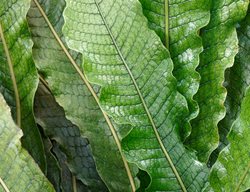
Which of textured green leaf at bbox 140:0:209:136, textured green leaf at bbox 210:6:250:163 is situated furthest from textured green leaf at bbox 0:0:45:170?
textured green leaf at bbox 210:6:250:163

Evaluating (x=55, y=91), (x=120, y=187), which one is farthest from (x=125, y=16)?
(x=120, y=187)

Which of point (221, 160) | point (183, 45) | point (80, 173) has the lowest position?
point (80, 173)

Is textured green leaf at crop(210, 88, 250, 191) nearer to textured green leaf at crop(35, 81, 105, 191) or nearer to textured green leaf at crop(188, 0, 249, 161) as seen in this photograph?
textured green leaf at crop(188, 0, 249, 161)

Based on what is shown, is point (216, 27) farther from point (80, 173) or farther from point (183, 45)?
point (80, 173)

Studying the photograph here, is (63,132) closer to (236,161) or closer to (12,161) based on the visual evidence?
(12,161)

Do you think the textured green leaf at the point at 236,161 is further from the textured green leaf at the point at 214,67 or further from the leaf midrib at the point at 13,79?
the leaf midrib at the point at 13,79

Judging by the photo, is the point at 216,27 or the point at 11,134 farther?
the point at 216,27
